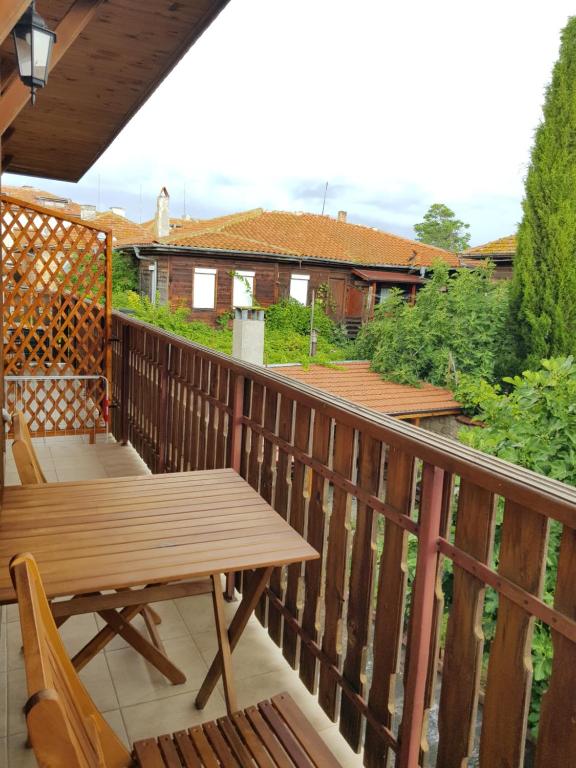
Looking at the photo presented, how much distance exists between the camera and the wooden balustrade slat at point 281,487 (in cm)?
214

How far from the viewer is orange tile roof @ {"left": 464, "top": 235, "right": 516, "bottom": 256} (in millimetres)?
17413

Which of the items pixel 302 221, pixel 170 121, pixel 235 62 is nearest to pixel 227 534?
pixel 302 221

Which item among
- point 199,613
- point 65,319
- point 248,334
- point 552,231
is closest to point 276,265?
point 552,231

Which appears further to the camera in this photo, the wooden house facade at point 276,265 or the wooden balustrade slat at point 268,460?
the wooden house facade at point 276,265

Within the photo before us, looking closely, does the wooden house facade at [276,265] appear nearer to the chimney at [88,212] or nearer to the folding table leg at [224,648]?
the chimney at [88,212]

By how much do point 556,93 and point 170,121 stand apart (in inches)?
1720

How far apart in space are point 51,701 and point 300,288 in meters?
20.1

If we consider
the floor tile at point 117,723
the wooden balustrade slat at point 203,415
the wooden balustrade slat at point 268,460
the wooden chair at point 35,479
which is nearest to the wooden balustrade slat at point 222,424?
the wooden balustrade slat at point 203,415

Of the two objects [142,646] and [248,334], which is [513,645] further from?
[248,334]

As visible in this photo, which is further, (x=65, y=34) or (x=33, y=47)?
(x=65, y=34)

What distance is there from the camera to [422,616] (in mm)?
1414

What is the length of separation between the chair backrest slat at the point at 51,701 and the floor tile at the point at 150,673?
829 mm

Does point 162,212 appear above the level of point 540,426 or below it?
above

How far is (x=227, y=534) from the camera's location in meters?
1.67
